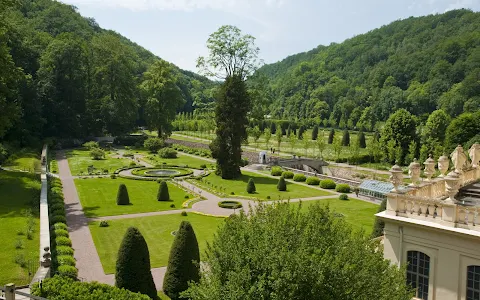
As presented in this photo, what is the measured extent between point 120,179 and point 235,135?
14135 millimetres

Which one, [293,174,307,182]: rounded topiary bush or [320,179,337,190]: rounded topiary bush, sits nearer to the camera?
[320,179,337,190]: rounded topiary bush

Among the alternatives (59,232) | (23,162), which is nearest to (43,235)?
(59,232)

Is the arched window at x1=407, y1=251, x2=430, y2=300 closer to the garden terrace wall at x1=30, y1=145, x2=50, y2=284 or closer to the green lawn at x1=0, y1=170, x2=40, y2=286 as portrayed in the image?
the garden terrace wall at x1=30, y1=145, x2=50, y2=284

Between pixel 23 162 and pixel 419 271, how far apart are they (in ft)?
144

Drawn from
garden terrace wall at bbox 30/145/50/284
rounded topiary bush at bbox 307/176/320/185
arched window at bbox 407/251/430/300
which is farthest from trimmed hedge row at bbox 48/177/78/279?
rounded topiary bush at bbox 307/176/320/185

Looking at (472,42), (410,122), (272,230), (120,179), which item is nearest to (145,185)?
(120,179)

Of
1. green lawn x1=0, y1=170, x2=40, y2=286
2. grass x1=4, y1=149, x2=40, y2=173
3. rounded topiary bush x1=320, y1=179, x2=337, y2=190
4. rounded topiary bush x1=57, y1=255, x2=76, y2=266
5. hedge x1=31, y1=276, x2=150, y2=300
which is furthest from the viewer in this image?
rounded topiary bush x1=320, y1=179, x2=337, y2=190

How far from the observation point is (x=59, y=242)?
2177cm

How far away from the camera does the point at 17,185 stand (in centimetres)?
3231

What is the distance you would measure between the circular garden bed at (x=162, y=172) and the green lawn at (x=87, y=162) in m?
3.79

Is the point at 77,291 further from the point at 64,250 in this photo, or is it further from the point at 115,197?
the point at 115,197

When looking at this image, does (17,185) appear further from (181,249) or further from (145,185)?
(181,249)

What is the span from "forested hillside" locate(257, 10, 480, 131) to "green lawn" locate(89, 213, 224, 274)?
1344 inches

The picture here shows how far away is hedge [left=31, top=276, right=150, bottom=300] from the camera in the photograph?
13211 millimetres
